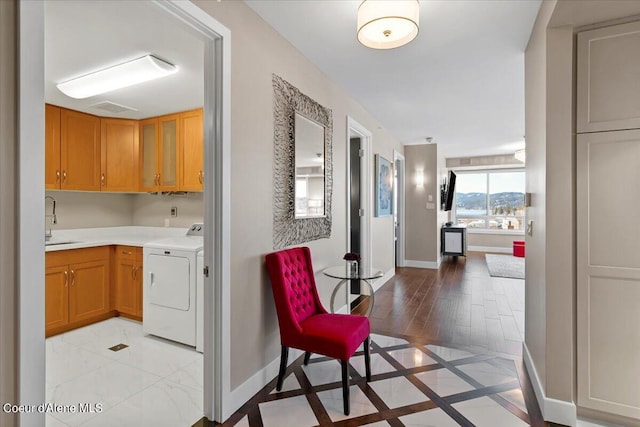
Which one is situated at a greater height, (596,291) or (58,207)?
(58,207)

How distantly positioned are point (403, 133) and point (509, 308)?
126 inches

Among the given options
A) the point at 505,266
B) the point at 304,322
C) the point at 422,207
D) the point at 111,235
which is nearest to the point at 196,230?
the point at 111,235

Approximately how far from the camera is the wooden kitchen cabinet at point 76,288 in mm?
3096

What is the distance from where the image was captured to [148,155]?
3.96 meters

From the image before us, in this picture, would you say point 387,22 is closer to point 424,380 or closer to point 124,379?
point 424,380

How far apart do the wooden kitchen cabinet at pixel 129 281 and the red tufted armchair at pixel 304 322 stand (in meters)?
2.06

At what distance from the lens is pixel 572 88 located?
1.87 m

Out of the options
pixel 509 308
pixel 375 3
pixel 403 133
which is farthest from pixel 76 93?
pixel 509 308

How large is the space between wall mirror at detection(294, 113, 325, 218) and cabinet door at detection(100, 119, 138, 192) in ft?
8.08

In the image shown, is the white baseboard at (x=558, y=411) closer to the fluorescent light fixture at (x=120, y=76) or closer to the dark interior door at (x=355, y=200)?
the dark interior door at (x=355, y=200)

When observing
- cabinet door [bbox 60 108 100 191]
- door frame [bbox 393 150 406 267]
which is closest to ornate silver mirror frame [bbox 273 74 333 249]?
cabinet door [bbox 60 108 100 191]

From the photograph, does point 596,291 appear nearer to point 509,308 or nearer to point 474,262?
point 509,308

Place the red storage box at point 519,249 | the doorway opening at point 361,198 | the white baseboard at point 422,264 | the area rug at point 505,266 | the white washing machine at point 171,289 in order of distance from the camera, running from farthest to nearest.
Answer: the red storage box at point 519,249 → the white baseboard at point 422,264 → the area rug at point 505,266 → the doorway opening at point 361,198 → the white washing machine at point 171,289

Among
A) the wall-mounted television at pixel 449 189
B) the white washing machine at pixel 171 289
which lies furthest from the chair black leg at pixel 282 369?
the wall-mounted television at pixel 449 189
